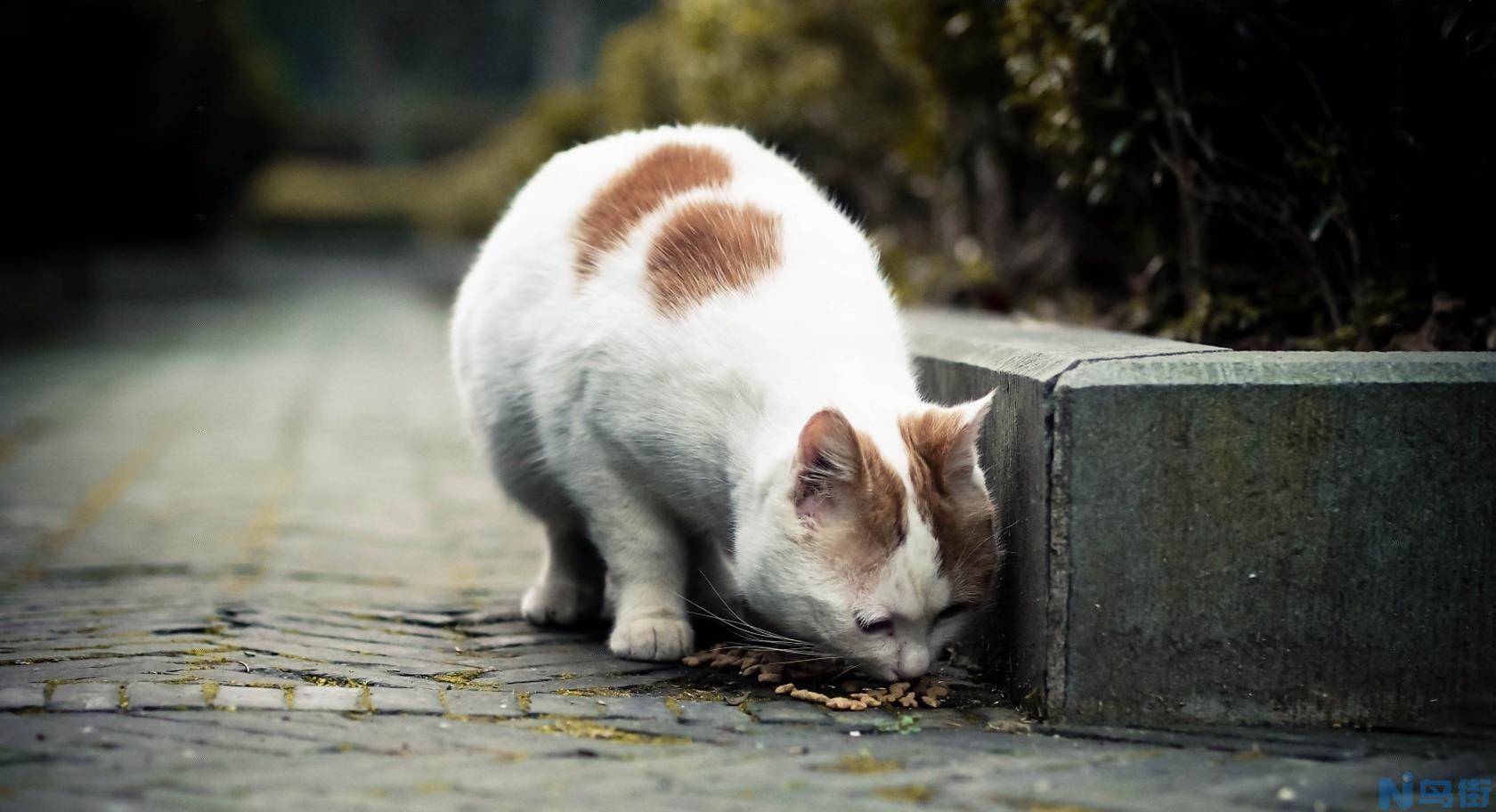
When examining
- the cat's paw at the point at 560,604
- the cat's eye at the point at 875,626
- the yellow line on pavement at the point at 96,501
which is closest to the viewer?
the cat's eye at the point at 875,626

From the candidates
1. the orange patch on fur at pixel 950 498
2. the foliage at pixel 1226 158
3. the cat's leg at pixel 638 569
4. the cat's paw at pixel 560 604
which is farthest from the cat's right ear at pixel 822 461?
the foliage at pixel 1226 158

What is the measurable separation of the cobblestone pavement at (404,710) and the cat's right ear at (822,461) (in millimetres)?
506

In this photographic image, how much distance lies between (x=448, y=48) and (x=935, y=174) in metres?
51.0

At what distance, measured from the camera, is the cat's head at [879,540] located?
10.2 ft

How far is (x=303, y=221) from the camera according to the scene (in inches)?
1982

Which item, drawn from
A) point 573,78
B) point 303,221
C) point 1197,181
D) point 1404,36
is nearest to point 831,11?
point 1197,181

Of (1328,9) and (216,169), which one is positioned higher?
(216,169)

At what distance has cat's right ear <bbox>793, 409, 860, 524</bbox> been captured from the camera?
3.06m

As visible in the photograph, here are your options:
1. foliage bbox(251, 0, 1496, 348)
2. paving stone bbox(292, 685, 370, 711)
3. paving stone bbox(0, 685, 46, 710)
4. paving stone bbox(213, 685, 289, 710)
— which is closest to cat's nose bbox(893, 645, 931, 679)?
paving stone bbox(292, 685, 370, 711)

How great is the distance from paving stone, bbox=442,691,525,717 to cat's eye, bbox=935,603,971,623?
3.18ft

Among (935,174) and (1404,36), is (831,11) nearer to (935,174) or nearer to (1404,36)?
(935,174)

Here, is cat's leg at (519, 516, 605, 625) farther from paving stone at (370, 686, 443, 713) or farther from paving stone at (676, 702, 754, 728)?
paving stone at (676, 702, 754, 728)

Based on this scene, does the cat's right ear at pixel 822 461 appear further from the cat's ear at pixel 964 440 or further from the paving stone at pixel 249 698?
the paving stone at pixel 249 698

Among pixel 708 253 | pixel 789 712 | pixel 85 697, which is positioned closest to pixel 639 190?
pixel 708 253
